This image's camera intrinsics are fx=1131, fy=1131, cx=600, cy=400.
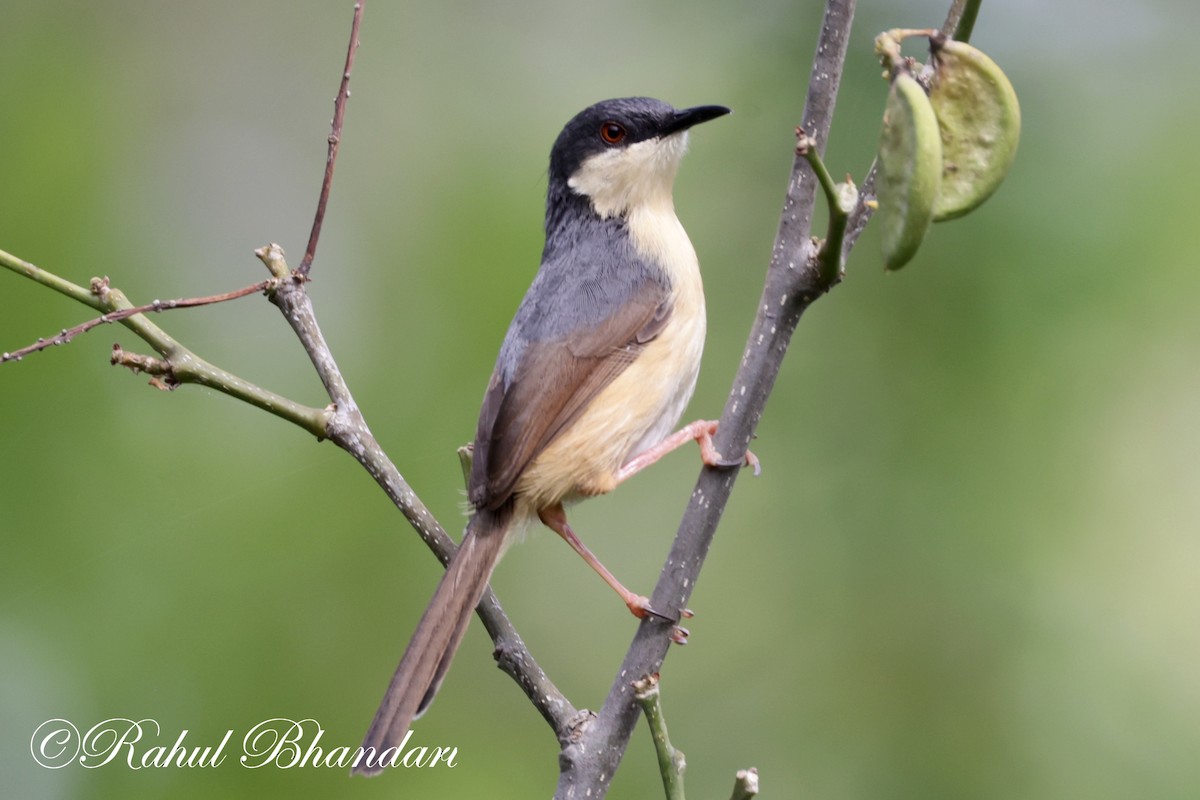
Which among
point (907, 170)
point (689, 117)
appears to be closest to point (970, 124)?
point (907, 170)

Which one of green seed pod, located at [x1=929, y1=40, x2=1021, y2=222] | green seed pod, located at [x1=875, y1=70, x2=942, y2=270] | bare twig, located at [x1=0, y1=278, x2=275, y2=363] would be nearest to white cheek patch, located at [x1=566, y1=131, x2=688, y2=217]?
bare twig, located at [x1=0, y1=278, x2=275, y2=363]

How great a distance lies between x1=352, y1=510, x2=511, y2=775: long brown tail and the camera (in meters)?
2.65

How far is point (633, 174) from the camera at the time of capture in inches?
152

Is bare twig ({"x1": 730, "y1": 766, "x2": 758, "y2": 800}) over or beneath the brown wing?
beneath

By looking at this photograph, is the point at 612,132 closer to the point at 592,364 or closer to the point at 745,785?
the point at 592,364

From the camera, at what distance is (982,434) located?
390 cm

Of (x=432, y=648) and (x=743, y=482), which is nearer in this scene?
(x=432, y=648)

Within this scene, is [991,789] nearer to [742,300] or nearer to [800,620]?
[800,620]

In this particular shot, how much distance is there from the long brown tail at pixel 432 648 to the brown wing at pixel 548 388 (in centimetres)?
25

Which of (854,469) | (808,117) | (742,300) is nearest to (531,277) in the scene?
(742,300)

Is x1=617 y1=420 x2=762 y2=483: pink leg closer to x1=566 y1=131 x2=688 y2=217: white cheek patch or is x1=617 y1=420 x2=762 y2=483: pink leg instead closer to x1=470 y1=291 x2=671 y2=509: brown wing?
x1=470 y1=291 x2=671 y2=509: brown wing

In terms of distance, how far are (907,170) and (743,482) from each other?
124 inches

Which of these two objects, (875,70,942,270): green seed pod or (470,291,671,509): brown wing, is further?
(470,291,671,509): brown wing

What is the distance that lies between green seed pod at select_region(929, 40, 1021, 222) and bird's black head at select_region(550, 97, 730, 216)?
6.25 feet
